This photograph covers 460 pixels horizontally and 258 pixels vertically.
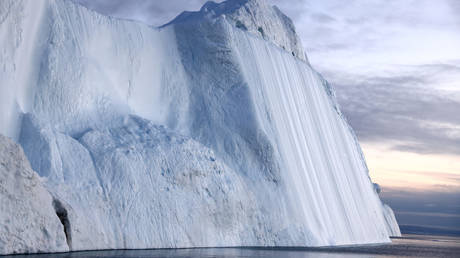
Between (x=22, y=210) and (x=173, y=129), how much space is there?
12746 millimetres

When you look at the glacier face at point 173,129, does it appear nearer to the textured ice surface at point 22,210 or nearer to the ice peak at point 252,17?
the ice peak at point 252,17

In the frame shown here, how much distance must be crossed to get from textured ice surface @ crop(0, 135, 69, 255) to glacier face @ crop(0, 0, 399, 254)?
4.43 ft

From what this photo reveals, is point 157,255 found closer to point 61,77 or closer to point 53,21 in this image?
point 61,77

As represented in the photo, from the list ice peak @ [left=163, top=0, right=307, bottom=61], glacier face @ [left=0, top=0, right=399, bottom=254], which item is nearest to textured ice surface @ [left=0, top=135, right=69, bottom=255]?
glacier face @ [left=0, top=0, right=399, bottom=254]

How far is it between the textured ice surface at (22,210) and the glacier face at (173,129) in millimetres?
1351

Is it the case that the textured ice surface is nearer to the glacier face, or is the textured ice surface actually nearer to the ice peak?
the glacier face

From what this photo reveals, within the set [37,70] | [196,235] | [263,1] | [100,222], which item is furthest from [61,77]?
[263,1]

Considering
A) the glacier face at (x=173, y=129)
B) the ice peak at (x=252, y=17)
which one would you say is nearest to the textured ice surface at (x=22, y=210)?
the glacier face at (x=173, y=129)

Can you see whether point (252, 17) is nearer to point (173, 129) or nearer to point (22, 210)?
point (173, 129)

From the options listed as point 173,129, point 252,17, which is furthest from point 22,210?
point 252,17

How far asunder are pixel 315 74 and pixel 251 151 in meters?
16.6

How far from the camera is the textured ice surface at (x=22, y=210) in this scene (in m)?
17.0

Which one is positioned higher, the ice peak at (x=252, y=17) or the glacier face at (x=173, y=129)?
the ice peak at (x=252, y=17)

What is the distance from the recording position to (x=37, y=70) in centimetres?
2366
